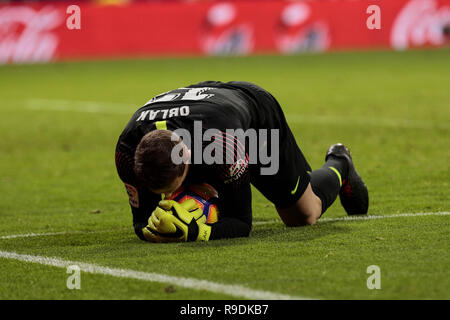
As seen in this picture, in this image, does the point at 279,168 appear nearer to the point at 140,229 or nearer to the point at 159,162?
the point at 140,229

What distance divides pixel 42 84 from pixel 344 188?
54.0 ft

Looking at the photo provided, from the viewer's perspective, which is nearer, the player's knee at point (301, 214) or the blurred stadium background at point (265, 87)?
the blurred stadium background at point (265, 87)

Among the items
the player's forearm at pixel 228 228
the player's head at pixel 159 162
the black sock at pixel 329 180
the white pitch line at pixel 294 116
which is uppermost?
the player's head at pixel 159 162

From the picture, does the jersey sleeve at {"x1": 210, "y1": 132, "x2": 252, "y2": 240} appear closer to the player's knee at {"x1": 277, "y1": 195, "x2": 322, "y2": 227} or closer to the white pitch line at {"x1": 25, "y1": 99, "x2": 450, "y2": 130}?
the player's knee at {"x1": 277, "y1": 195, "x2": 322, "y2": 227}

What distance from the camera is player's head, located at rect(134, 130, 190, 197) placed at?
4797 millimetres

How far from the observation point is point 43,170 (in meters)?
9.88

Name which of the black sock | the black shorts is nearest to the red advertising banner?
the black sock

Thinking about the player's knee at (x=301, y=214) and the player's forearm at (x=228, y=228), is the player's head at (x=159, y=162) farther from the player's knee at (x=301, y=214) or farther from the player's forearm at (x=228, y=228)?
the player's knee at (x=301, y=214)

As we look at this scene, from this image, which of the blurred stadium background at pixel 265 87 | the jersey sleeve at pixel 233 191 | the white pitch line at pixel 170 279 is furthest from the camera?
the jersey sleeve at pixel 233 191

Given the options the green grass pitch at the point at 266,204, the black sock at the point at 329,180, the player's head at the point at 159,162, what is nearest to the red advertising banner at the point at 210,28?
the green grass pitch at the point at 266,204

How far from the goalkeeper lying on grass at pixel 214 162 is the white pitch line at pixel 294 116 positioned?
6.08 m

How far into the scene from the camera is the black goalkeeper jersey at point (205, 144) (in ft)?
17.0

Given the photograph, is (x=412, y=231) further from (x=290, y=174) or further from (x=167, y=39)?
(x=167, y=39)

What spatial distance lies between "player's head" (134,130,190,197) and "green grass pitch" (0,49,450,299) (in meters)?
0.48
